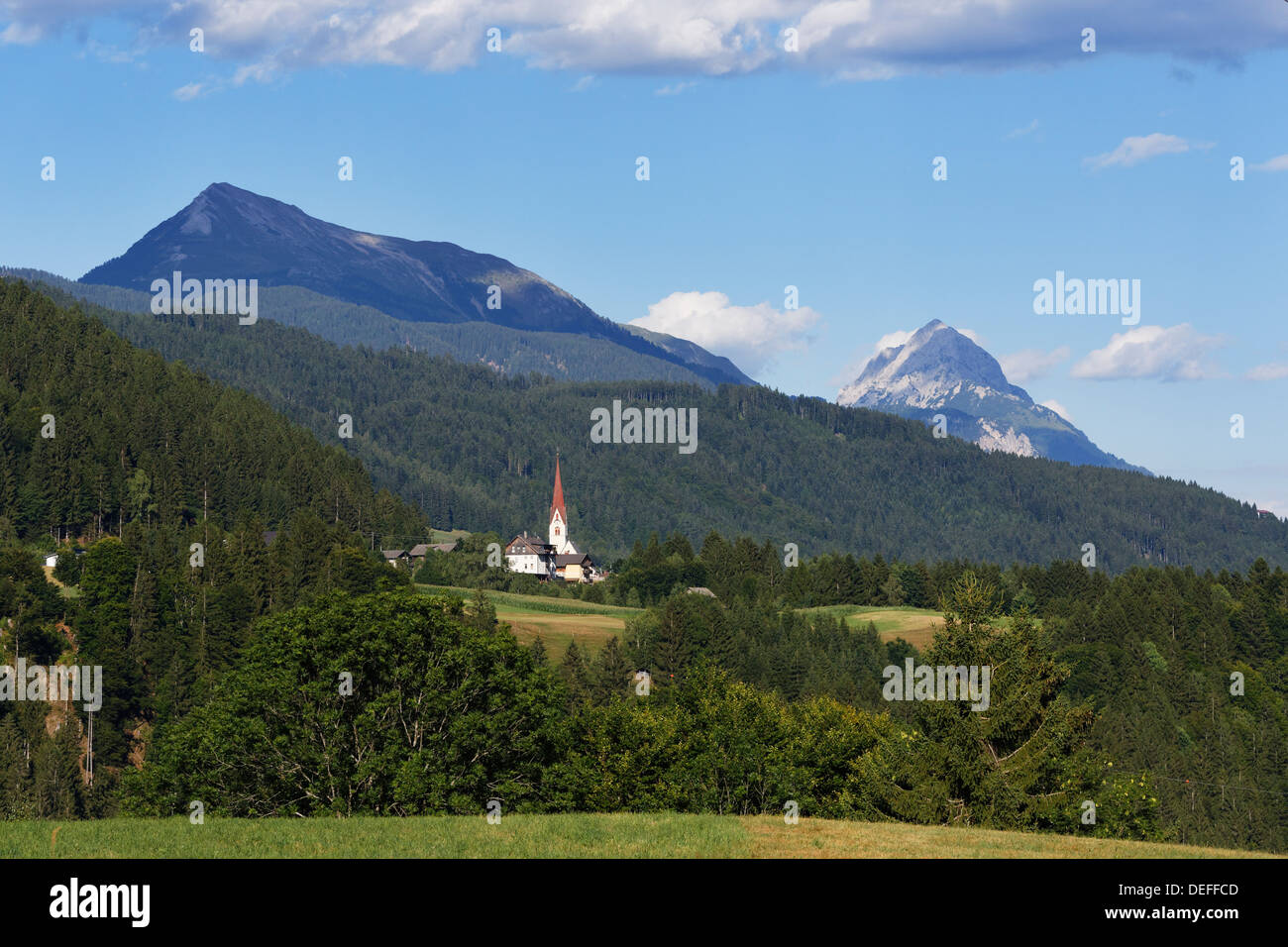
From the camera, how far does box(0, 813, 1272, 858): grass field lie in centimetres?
2642

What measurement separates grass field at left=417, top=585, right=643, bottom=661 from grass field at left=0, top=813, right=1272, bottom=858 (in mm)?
107780

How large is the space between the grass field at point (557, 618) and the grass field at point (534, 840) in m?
108

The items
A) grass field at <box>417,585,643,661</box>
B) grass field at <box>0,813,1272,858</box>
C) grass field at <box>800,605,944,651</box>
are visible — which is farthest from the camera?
grass field at <box>800,605,944,651</box>

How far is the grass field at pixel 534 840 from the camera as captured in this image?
26.4m

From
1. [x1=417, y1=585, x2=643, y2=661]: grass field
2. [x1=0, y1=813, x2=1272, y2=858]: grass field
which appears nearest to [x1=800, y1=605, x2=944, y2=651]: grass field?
[x1=417, y1=585, x2=643, y2=661]: grass field

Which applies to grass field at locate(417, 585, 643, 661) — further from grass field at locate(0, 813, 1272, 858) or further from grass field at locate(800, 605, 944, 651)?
grass field at locate(0, 813, 1272, 858)

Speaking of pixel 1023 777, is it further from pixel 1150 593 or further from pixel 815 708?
pixel 1150 593

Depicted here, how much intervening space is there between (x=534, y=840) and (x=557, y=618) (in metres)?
141

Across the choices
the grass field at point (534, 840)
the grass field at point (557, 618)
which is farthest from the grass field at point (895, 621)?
the grass field at point (534, 840)

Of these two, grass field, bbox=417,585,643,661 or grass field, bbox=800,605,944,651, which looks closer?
grass field, bbox=417,585,643,661

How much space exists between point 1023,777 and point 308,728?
2554 centimetres

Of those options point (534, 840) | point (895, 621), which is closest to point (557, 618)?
point (895, 621)

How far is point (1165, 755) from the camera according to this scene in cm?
12275
